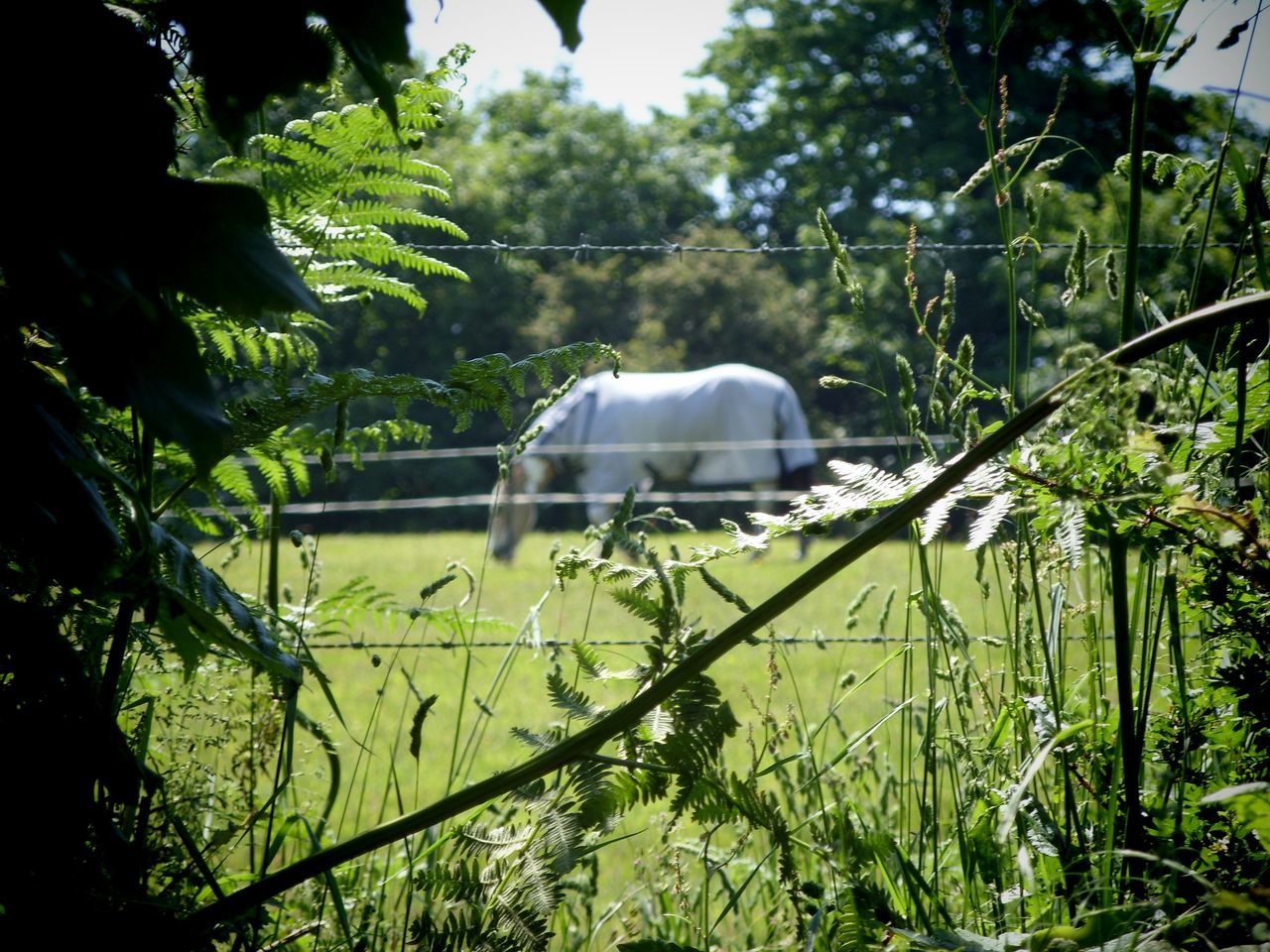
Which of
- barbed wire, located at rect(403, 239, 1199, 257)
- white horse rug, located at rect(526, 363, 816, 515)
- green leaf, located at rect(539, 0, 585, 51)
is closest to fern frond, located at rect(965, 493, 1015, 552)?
green leaf, located at rect(539, 0, 585, 51)

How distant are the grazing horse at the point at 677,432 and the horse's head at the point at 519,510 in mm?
21

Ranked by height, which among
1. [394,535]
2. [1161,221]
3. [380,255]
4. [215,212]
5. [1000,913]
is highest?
[1161,221]

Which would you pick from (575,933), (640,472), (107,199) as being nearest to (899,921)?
(575,933)

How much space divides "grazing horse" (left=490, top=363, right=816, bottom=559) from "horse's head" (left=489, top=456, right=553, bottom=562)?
2 centimetres

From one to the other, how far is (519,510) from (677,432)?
2699 mm

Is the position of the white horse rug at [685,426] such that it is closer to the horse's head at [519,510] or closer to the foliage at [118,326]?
the horse's head at [519,510]

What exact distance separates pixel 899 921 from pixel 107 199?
35.0 inches

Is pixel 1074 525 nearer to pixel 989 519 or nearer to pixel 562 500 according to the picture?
pixel 989 519

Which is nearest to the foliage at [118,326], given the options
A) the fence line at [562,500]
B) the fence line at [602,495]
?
the fence line at [562,500]

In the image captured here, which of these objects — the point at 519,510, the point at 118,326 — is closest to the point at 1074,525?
the point at 118,326

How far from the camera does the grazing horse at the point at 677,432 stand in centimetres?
1434

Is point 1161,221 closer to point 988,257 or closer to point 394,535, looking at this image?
point 394,535

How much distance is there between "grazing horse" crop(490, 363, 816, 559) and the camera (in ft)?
47.0

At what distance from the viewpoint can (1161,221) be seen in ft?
21.5
